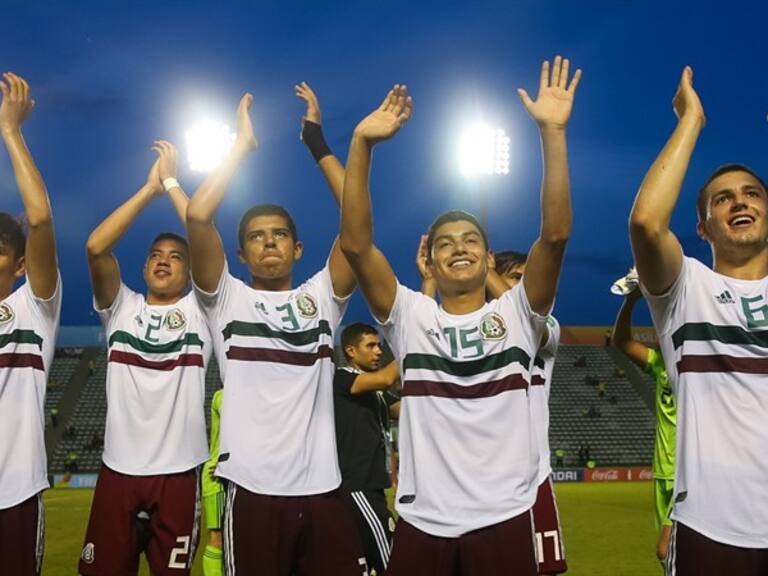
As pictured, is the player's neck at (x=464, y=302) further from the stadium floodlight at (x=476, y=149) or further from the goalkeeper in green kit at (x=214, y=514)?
the stadium floodlight at (x=476, y=149)

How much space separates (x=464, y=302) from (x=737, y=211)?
1259mm

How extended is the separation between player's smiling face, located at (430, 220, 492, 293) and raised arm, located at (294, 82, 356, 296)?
2.43 feet

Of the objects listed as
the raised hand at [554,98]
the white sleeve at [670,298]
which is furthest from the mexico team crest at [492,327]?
the raised hand at [554,98]

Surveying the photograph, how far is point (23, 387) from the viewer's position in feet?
13.4

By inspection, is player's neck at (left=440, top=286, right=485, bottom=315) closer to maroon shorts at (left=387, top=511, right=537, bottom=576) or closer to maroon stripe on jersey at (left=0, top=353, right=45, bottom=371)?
maroon shorts at (left=387, top=511, right=537, bottom=576)

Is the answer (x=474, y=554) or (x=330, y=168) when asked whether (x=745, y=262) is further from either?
(x=330, y=168)

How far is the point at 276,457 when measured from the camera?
3965 mm

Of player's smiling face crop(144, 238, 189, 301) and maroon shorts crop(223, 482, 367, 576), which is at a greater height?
player's smiling face crop(144, 238, 189, 301)

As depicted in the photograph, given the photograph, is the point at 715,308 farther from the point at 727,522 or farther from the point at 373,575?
the point at 373,575

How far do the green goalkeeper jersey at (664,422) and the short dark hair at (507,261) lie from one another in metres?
1.39

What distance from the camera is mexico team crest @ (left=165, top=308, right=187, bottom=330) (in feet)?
16.5

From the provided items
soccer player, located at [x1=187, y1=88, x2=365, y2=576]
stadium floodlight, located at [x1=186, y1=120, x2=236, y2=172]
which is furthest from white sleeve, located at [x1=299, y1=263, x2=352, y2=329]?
stadium floodlight, located at [x1=186, y1=120, x2=236, y2=172]

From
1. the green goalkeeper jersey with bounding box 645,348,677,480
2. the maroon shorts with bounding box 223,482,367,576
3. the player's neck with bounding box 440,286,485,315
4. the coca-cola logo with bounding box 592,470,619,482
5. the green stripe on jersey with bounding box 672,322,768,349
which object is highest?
the player's neck with bounding box 440,286,485,315

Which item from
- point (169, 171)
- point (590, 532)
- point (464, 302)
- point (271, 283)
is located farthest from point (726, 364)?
point (590, 532)
